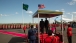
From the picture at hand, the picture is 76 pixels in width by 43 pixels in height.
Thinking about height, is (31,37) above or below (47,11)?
below

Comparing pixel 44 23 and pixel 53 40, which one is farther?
pixel 44 23

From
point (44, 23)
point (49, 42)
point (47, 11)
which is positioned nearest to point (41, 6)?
point (44, 23)

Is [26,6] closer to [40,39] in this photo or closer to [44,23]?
[44,23]

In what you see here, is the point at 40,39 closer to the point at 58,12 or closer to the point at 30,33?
the point at 30,33

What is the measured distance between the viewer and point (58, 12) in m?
10.2

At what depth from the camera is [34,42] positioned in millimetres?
10250

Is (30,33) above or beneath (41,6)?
beneath

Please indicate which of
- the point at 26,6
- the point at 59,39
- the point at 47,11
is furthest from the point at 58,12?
the point at 26,6

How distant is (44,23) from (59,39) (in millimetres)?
4465

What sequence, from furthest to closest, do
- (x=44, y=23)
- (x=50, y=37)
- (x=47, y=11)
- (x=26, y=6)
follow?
(x=26, y=6) < (x=44, y=23) < (x=47, y=11) < (x=50, y=37)

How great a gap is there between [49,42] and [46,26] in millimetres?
6089

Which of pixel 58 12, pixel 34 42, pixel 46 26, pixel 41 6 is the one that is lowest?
pixel 34 42

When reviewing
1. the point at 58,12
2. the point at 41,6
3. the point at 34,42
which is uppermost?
the point at 41,6

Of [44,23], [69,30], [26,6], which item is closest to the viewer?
[69,30]
